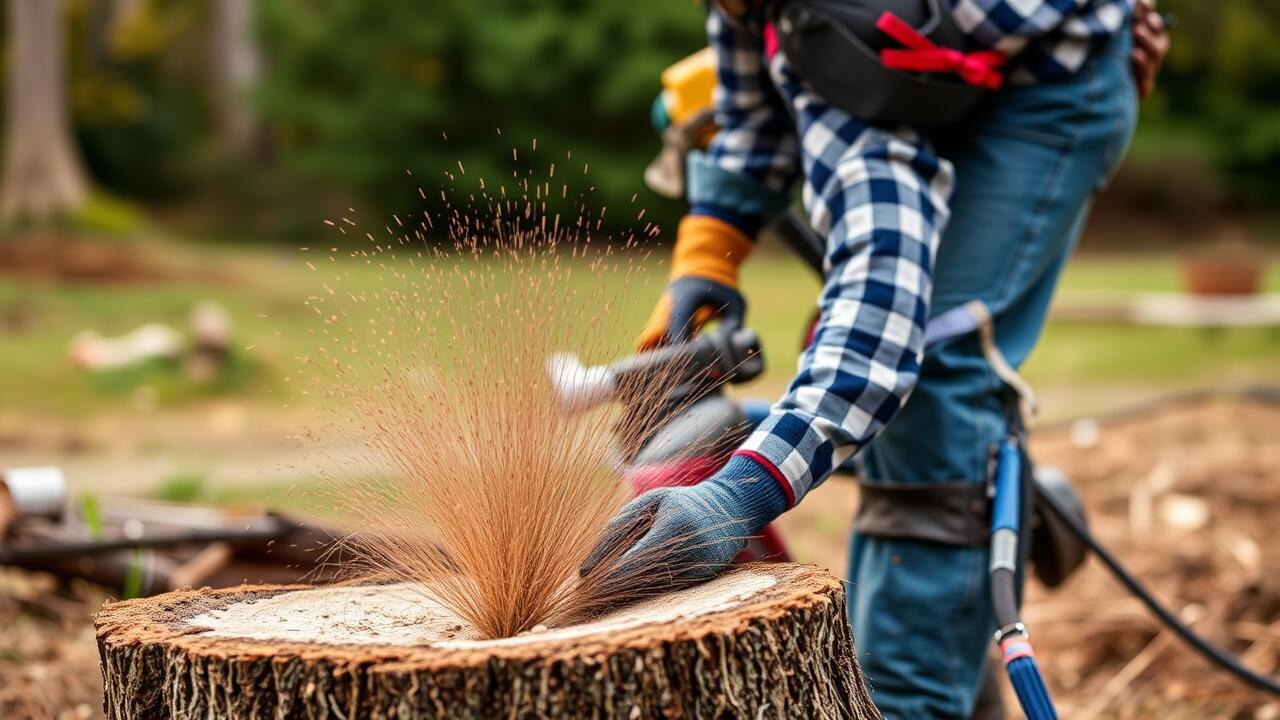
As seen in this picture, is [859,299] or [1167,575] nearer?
[859,299]

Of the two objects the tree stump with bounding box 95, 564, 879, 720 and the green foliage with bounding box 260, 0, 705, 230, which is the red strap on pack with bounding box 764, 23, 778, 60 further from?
the green foliage with bounding box 260, 0, 705, 230

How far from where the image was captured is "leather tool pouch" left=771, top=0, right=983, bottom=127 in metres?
2.17

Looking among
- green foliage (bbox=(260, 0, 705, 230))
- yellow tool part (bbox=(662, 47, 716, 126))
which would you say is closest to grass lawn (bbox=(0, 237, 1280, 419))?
green foliage (bbox=(260, 0, 705, 230))

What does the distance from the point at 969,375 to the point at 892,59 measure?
1.78 ft

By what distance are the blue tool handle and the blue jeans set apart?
30mm

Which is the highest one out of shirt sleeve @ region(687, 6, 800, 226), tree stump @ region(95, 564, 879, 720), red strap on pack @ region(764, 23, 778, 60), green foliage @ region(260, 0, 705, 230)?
green foliage @ region(260, 0, 705, 230)

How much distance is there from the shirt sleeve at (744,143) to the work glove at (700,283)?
42mm

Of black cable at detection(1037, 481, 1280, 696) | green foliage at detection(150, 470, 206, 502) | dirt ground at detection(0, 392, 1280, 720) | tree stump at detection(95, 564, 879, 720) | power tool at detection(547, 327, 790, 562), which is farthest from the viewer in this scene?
green foliage at detection(150, 470, 206, 502)

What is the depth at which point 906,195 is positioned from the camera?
207cm

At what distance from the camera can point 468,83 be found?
1816cm

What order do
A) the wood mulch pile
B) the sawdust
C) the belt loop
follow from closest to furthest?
the sawdust → the belt loop → the wood mulch pile

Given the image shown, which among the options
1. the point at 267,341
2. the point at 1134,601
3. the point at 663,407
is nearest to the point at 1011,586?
the point at 663,407

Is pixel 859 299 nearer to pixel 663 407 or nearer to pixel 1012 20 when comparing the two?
pixel 663 407

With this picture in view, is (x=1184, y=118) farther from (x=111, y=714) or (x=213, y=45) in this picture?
(x=111, y=714)
